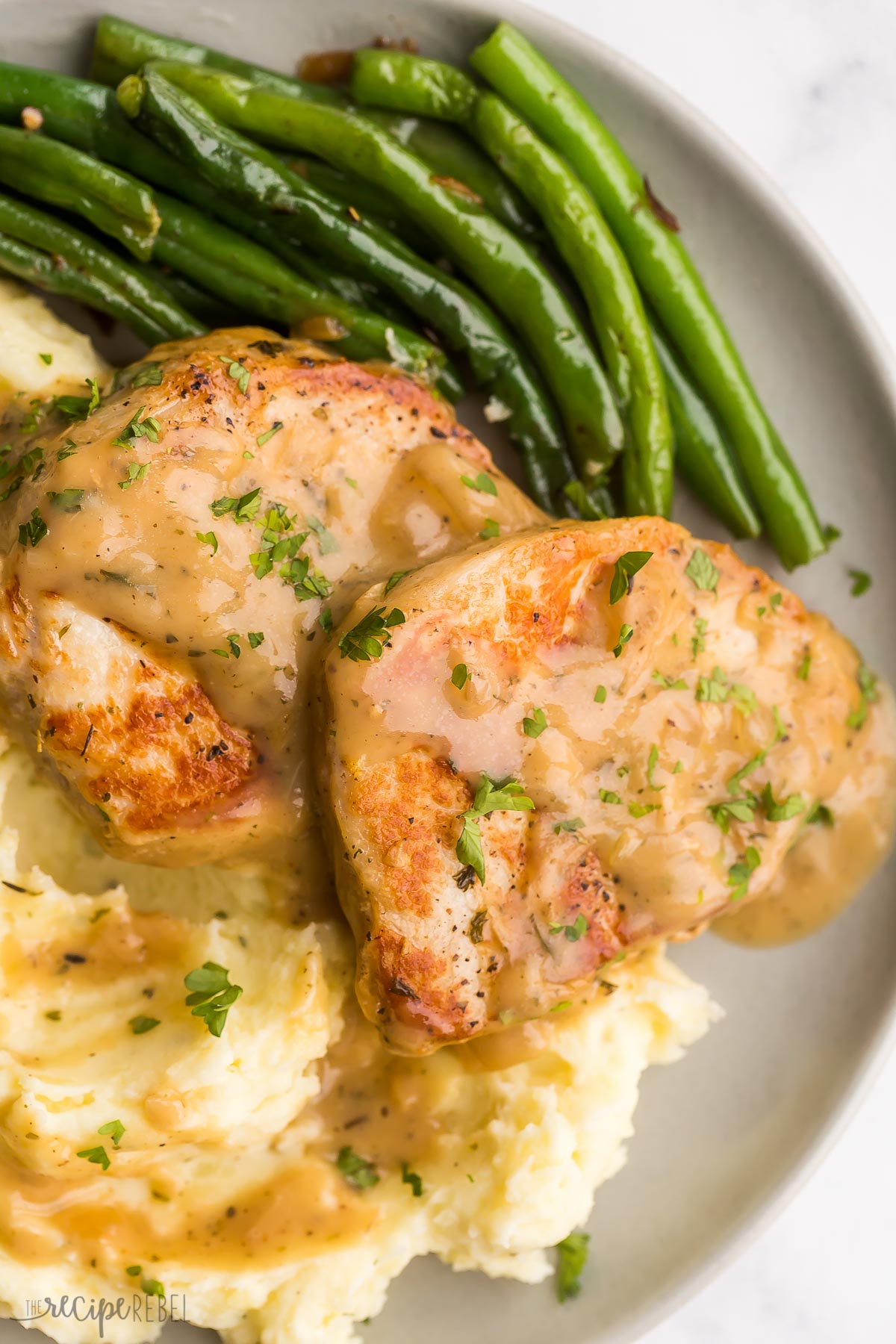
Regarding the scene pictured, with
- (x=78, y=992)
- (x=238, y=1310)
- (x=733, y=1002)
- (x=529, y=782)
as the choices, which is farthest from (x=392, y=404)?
(x=238, y=1310)

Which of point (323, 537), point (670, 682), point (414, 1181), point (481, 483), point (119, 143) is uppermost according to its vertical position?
point (119, 143)

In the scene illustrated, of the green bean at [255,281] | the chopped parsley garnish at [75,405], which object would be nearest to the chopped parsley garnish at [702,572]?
the green bean at [255,281]

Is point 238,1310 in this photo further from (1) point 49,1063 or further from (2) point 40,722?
(2) point 40,722

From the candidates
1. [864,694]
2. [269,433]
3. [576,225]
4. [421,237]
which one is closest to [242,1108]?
[269,433]

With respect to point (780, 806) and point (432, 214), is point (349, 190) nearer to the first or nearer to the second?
point (432, 214)

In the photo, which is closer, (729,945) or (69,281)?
(69,281)

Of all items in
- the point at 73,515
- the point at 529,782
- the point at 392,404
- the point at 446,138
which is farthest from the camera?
the point at 446,138
